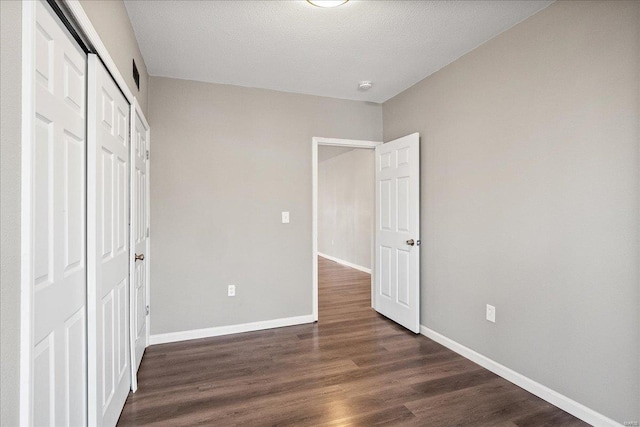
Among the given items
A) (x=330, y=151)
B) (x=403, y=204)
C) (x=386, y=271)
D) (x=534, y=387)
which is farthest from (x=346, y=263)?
(x=534, y=387)

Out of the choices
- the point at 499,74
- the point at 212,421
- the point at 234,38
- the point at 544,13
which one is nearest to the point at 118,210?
the point at 212,421

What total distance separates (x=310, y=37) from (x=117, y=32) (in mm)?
1272

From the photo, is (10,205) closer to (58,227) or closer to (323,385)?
(58,227)

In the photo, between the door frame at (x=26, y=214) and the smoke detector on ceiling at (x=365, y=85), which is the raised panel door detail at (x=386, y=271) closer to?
the smoke detector on ceiling at (x=365, y=85)

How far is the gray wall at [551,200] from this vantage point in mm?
1781

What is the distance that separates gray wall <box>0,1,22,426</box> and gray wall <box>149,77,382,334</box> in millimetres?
2344

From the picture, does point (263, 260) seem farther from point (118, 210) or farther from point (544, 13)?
point (544, 13)

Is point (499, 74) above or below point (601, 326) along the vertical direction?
above

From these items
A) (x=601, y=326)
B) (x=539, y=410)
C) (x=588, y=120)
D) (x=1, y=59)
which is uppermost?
(x=588, y=120)

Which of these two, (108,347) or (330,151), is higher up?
(330,151)

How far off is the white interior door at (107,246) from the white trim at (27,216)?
58 cm

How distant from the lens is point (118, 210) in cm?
189

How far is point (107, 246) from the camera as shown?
169 cm

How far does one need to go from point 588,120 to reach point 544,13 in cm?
79
